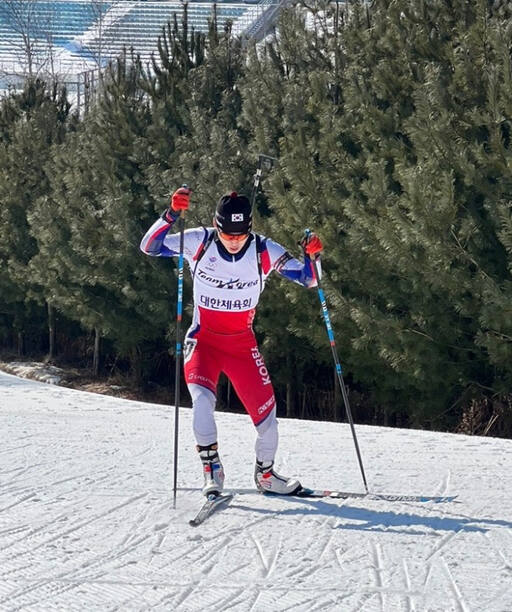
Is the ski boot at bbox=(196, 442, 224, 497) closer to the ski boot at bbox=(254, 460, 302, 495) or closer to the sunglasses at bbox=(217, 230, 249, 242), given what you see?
the ski boot at bbox=(254, 460, 302, 495)

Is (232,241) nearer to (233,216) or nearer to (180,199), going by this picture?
(233,216)

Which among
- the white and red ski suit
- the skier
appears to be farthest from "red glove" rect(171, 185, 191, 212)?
the white and red ski suit

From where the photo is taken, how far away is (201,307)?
6.46 m

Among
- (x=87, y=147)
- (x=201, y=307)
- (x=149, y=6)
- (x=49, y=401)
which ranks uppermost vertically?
(x=149, y=6)

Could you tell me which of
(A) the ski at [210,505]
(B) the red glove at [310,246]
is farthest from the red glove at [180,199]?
(A) the ski at [210,505]

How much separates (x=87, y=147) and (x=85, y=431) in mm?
9470

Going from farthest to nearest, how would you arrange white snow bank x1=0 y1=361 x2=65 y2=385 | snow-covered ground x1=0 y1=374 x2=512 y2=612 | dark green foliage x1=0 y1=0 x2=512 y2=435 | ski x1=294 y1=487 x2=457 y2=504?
white snow bank x1=0 y1=361 x2=65 y2=385, dark green foliage x1=0 y1=0 x2=512 y2=435, ski x1=294 y1=487 x2=457 y2=504, snow-covered ground x1=0 y1=374 x2=512 y2=612

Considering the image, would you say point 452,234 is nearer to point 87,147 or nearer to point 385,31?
point 385,31

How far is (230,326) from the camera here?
640 centimetres

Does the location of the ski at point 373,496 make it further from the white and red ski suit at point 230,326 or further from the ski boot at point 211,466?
the ski boot at point 211,466

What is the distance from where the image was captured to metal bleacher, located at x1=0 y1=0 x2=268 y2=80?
45281mm

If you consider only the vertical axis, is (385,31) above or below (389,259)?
above

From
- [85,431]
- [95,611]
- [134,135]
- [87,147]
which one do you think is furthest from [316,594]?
[87,147]

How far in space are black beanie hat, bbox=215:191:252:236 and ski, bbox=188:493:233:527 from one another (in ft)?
5.21
